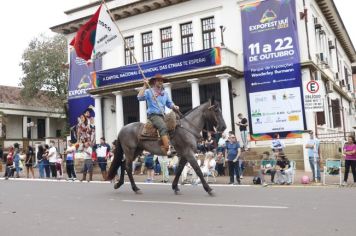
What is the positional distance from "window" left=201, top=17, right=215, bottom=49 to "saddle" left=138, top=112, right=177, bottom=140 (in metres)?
15.3

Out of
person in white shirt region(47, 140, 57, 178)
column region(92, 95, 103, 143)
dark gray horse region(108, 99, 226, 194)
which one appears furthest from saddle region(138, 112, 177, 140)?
column region(92, 95, 103, 143)

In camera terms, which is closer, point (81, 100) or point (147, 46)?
point (147, 46)

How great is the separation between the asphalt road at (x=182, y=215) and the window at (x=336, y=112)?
811 inches

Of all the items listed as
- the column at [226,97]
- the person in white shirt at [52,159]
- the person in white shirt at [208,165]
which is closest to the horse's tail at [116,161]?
the person in white shirt at [208,165]

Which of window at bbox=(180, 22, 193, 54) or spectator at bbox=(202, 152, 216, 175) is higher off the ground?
window at bbox=(180, 22, 193, 54)

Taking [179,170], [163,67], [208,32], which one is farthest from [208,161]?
[208,32]

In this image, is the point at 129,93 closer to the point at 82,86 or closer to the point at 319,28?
the point at 82,86

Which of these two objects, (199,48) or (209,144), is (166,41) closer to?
(199,48)

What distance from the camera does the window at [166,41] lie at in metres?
26.7

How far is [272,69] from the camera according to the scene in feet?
73.0

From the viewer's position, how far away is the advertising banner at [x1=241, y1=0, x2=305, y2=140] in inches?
854

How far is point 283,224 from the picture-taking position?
619cm

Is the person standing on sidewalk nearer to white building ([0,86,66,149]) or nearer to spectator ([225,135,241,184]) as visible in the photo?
spectator ([225,135,241,184])

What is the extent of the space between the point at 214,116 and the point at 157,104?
4.97 ft
